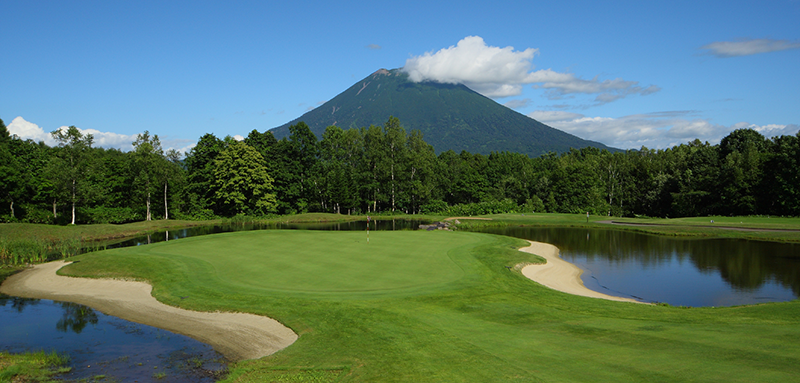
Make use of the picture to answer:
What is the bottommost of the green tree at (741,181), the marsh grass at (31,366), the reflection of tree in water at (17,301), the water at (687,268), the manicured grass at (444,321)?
the water at (687,268)

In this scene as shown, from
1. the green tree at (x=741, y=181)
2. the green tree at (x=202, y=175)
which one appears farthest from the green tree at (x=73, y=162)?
the green tree at (x=741, y=181)

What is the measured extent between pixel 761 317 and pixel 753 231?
37.3 metres

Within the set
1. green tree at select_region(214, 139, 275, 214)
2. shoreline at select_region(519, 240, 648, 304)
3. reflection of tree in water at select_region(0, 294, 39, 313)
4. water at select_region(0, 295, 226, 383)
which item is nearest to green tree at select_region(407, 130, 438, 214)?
green tree at select_region(214, 139, 275, 214)

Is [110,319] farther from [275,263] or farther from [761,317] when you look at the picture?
[761,317]

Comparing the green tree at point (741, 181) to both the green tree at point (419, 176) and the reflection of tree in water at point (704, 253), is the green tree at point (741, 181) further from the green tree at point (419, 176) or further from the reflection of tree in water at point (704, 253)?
the green tree at point (419, 176)

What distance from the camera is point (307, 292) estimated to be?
706 inches

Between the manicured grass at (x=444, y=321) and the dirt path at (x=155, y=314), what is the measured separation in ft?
2.01

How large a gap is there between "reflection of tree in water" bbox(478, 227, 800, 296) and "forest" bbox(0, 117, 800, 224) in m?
27.1

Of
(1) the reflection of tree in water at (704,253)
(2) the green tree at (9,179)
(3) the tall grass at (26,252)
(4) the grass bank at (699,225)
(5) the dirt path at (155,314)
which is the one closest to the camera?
(5) the dirt path at (155,314)

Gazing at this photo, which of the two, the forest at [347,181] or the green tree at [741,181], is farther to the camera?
the green tree at [741,181]

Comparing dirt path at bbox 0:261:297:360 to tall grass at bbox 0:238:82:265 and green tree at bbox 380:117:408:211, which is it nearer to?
tall grass at bbox 0:238:82:265

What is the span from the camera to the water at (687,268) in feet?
68.8

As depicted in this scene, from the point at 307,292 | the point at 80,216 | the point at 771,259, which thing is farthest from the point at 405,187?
the point at 307,292

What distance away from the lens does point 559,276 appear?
81.3 ft
